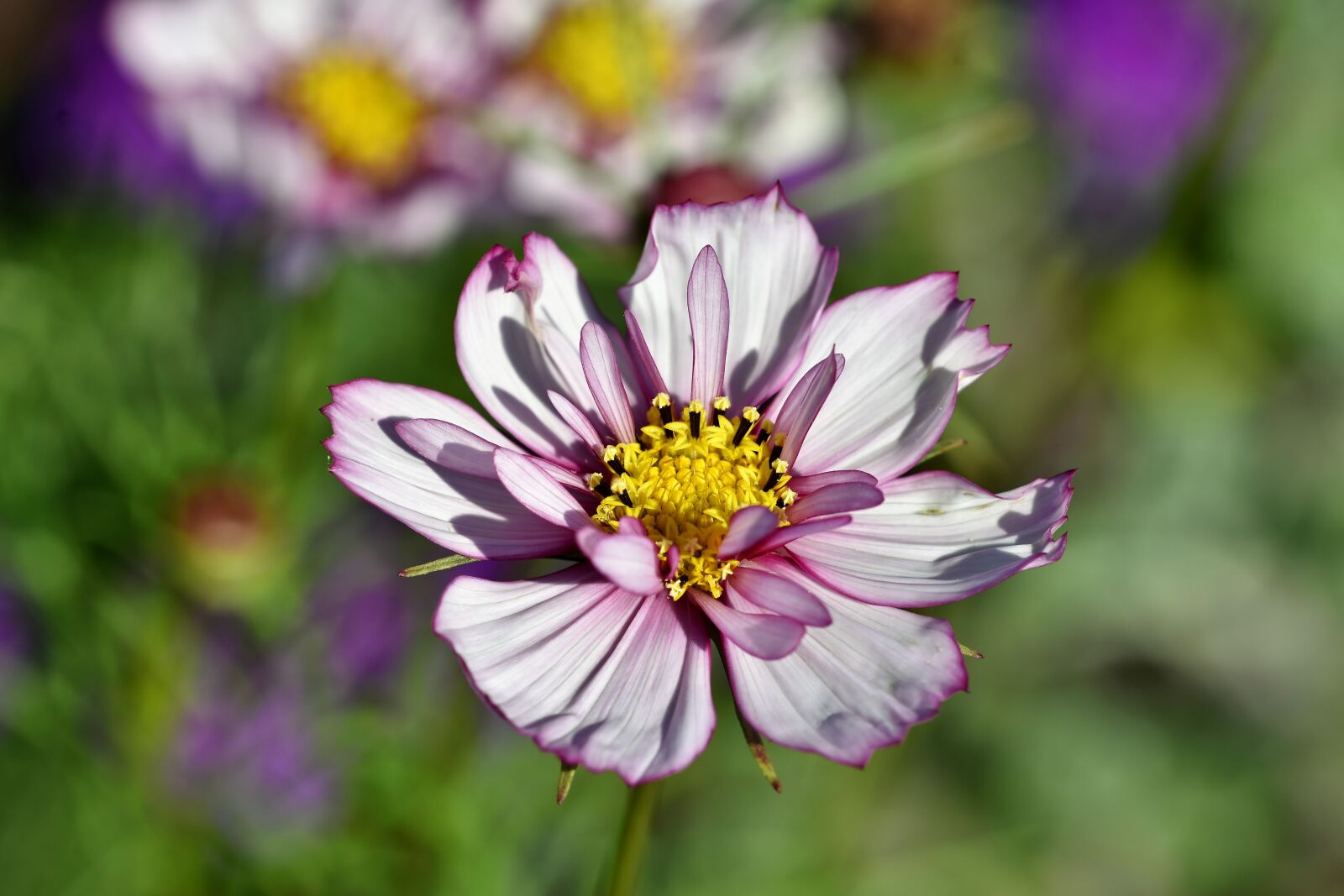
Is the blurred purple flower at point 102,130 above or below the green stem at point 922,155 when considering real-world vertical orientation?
above

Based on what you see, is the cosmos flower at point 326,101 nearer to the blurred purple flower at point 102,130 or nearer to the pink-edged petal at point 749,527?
the blurred purple flower at point 102,130

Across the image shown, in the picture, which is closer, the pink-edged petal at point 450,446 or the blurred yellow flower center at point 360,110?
the pink-edged petal at point 450,446

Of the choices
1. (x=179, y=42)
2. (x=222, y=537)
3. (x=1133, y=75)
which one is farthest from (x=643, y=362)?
(x=1133, y=75)

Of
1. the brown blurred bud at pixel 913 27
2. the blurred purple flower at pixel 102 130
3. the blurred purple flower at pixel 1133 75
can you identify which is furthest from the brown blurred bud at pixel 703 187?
the blurred purple flower at pixel 1133 75

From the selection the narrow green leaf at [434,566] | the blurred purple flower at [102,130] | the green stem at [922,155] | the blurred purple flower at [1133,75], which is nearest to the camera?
the narrow green leaf at [434,566]

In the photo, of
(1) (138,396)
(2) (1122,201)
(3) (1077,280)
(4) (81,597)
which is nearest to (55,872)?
(4) (81,597)

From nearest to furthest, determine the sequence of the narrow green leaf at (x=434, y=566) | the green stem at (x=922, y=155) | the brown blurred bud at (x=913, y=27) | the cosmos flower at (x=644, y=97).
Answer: the narrow green leaf at (x=434, y=566) < the green stem at (x=922, y=155) < the cosmos flower at (x=644, y=97) < the brown blurred bud at (x=913, y=27)

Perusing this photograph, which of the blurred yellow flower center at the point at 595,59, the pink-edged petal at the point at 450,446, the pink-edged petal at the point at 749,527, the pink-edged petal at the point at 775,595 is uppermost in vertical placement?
the blurred yellow flower center at the point at 595,59
